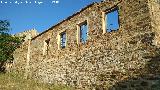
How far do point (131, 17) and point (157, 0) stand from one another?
153 centimetres

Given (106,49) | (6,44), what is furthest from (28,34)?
(106,49)

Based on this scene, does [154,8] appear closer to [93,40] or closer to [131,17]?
[131,17]

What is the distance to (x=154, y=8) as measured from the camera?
453 inches

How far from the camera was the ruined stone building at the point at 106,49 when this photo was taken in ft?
35.5

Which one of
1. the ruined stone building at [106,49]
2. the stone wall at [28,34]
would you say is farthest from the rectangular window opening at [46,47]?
the stone wall at [28,34]

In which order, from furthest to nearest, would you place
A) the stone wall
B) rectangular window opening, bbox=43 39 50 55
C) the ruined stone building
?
the stone wall, rectangular window opening, bbox=43 39 50 55, the ruined stone building

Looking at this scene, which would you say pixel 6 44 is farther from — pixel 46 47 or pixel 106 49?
pixel 106 49

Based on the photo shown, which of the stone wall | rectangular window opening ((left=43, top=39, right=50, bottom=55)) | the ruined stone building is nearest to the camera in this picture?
Result: the ruined stone building

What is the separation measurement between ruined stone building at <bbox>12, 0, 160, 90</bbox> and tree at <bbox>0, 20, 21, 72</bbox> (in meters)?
4.73

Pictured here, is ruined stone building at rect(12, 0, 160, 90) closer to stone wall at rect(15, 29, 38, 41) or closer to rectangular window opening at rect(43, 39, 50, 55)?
rectangular window opening at rect(43, 39, 50, 55)

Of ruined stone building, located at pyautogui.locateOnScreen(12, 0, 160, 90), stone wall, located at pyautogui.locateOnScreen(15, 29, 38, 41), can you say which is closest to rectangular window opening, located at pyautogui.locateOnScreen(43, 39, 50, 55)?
ruined stone building, located at pyautogui.locateOnScreen(12, 0, 160, 90)

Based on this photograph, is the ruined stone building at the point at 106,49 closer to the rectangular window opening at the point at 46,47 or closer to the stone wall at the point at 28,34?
the rectangular window opening at the point at 46,47

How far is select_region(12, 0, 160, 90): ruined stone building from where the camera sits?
1081cm

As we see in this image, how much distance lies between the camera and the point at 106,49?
1269 cm
